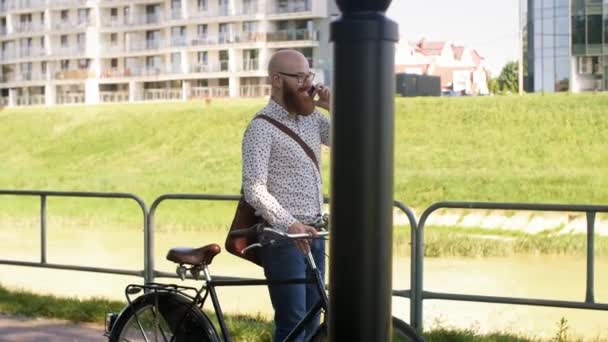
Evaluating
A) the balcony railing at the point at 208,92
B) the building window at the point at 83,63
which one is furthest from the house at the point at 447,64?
the building window at the point at 83,63

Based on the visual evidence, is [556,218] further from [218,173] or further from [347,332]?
[347,332]

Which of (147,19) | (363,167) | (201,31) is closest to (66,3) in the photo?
(147,19)

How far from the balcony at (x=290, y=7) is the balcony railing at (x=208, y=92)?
6308mm

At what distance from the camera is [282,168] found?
→ 169 inches

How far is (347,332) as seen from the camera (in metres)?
2.13

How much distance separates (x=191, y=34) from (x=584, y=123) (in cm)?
4071

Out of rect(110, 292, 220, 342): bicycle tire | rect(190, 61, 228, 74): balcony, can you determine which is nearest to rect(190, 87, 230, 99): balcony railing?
rect(190, 61, 228, 74): balcony

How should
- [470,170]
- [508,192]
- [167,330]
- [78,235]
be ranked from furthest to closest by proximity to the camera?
[470,170]
[508,192]
[78,235]
[167,330]

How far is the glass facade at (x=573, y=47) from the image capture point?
197ft

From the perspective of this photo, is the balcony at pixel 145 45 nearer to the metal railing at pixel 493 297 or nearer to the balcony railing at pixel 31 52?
the balcony railing at pixel 31 52

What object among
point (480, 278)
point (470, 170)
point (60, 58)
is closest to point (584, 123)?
point (470, 170)

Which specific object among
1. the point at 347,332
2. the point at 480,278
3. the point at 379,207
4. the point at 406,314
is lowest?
the point at 480,278

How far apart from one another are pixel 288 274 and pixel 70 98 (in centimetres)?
8444

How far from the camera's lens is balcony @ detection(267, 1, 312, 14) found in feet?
257
